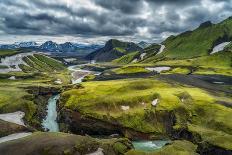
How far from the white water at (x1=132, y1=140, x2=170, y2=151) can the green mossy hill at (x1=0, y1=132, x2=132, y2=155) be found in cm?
1657

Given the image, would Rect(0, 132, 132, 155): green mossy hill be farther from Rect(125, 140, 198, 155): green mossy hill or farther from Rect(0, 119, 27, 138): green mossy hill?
Rect(0, 119, 27, 138): green mossy hill

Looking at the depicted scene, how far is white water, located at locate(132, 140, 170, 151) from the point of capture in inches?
4107

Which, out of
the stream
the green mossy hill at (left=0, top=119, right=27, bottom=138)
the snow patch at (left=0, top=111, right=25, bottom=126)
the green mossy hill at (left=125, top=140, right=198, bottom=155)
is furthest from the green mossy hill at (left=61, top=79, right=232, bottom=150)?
the green mossy hill at (left=0, top=119, right=27, bottom=138)

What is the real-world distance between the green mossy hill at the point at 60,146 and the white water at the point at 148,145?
54.4ft

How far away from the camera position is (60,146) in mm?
81500

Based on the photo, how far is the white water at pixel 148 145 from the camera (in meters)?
104

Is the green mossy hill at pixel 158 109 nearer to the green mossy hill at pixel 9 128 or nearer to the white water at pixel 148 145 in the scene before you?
the white water at pixel 148 145

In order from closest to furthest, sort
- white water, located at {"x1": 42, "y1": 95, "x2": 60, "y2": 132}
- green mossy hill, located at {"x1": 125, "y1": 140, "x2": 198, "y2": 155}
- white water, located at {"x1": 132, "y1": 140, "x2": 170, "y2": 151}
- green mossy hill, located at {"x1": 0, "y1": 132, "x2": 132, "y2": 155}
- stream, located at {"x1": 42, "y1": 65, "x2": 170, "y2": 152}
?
green mossy hill, located at {"x1": 0, "y1": 132, "x2": 132, "y2": 155} → green mossy hill, located at {"x1": 125, "y1": 140, "x2": 198, "y2": 155} → white water, located at {"x1": 132, "y1": 140, "x2": 170, "y2": 151} → stream, located at {"x1": 42, "y1": 65, "x2": 170, "y2": 152} → white water, located at {"x1": 42, "y1": 95, "x2": 60, "y2": 132}

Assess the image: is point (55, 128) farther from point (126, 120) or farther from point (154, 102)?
point (154, 102)

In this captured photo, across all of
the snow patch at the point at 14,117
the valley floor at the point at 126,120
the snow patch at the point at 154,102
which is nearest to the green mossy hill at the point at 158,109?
the valley floor at the point at 126,120

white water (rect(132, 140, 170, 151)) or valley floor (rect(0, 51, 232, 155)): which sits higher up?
valley floor (rect(0, 51, 232, 155))

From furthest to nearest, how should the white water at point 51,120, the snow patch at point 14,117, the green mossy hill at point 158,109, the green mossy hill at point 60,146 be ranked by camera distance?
the white water at point 51,120, the snow patch at point 14,117, the green mossy hill at point 158,109, the green mossy hill at point 60,146

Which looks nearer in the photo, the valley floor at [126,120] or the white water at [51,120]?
the valley floor at [126,120]

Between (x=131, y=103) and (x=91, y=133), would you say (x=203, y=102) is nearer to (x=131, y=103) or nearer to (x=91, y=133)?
(x=131, y=103)
